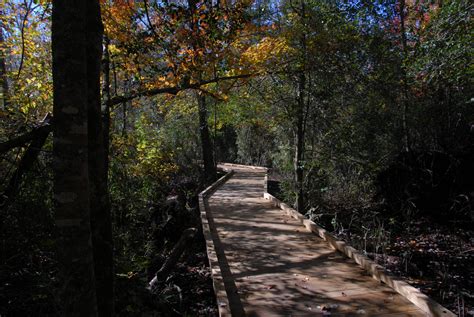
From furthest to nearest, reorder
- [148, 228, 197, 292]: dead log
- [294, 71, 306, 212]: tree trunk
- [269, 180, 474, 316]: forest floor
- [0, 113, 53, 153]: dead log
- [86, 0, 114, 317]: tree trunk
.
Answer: [294, 71, 306, 212]: tree trunk
[148, 228, 197, 292]: dead log
[269, 180, 474, 316]: forest floor
[0, 113, 53, 153]: dead log
[86, 0, 114, 317]: tree trunk

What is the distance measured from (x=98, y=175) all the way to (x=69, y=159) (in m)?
0.99

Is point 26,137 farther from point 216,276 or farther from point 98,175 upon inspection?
point 216,276

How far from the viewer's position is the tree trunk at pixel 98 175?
2814mm

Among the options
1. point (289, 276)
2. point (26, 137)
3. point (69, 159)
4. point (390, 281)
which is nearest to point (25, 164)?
point (26, 137)

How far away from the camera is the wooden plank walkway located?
3.78m

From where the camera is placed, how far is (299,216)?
303 inches

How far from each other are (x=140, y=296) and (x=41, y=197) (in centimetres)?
187

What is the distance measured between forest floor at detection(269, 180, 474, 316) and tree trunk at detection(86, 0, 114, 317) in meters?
3.65

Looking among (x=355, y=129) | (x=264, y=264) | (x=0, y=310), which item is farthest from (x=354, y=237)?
(x=0, y=310)

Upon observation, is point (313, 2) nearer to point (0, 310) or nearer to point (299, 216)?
point (299, 216)

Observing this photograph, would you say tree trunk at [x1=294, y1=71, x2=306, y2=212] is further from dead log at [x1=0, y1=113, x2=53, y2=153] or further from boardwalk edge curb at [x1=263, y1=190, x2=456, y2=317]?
dead log at [x1=0, y1=113, x2=53, y2=153]

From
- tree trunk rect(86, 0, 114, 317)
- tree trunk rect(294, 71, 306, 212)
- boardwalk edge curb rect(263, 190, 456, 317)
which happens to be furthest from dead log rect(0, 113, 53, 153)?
tree trunk rect(294, 71, 306, 212)

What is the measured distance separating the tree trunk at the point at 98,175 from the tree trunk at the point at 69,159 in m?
0.83

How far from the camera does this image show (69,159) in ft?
6.43
